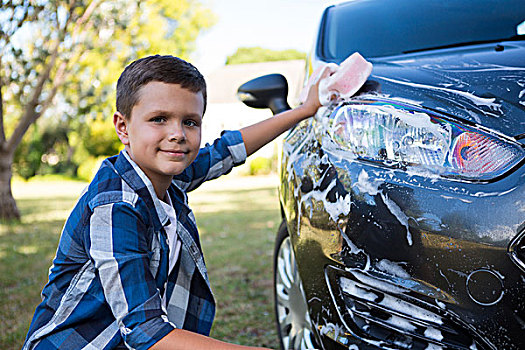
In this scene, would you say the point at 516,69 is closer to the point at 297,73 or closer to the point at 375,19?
the point at 375,19

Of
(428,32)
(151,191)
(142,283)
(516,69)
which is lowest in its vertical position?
(142,283)

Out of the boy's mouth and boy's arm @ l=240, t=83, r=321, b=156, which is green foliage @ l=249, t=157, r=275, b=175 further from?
the boy's mouth

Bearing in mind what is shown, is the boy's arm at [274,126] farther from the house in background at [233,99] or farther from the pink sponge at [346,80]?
the house in background at [233,99]

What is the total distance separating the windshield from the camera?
2.11m

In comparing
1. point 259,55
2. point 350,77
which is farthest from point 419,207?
point 259,55

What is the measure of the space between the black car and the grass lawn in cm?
138

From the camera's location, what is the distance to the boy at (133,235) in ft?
3.91

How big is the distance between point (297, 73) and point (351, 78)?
26.9 m

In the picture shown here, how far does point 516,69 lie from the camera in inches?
54.9

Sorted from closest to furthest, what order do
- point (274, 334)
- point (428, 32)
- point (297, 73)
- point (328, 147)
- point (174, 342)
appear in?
1. point (174, 342)
2. point (328, 147)
3. point (428, 32)
4. point (274, 334)
5. point (297, 73)

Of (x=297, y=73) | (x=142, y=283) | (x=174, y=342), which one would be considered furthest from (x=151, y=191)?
(x=297, y=73)

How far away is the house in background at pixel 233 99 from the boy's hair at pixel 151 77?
1659 centimetres

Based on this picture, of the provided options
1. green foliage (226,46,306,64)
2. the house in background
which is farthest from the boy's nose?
green foliage (226,46,306,64)

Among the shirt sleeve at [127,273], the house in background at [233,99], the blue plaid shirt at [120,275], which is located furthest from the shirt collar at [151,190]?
the house in background at [233,99]
